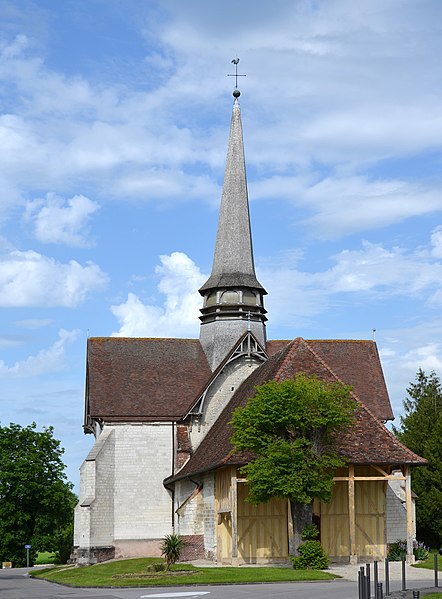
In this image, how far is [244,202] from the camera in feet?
161

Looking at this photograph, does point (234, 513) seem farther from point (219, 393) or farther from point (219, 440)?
point (219, 393)

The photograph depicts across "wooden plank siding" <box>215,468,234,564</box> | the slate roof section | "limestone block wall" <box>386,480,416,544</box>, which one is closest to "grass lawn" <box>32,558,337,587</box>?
"wooden plank siding" <box>215,468,234,564</box>

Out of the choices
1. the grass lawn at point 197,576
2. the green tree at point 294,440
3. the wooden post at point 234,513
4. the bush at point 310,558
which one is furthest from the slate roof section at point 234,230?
the bush at point 310,558

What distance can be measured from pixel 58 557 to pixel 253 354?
1849 centimetres

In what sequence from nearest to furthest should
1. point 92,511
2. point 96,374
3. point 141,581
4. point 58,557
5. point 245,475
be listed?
point 141,581 → point 245,475 → point 92,511 → point 96,374 → point 58,557

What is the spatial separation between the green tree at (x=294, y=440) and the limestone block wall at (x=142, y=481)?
493 inches

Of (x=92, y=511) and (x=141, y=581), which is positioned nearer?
(x=141, y=581)

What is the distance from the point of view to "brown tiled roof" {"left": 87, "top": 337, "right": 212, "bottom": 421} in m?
45.0

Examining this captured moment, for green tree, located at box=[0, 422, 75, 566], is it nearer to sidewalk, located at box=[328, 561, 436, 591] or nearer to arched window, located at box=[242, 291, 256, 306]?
arched window, located at box=[242, 291, 256, 306]

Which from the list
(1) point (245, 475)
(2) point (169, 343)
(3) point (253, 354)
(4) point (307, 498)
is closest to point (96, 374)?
(2) point (169, 343)

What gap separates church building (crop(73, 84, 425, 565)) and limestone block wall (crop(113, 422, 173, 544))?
0.05 metres

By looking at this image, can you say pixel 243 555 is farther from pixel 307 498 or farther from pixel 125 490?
pixel 125 490

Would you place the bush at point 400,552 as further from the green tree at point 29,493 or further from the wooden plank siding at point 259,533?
the green tree at point 29,493

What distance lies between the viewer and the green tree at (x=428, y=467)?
50625 millimetres
